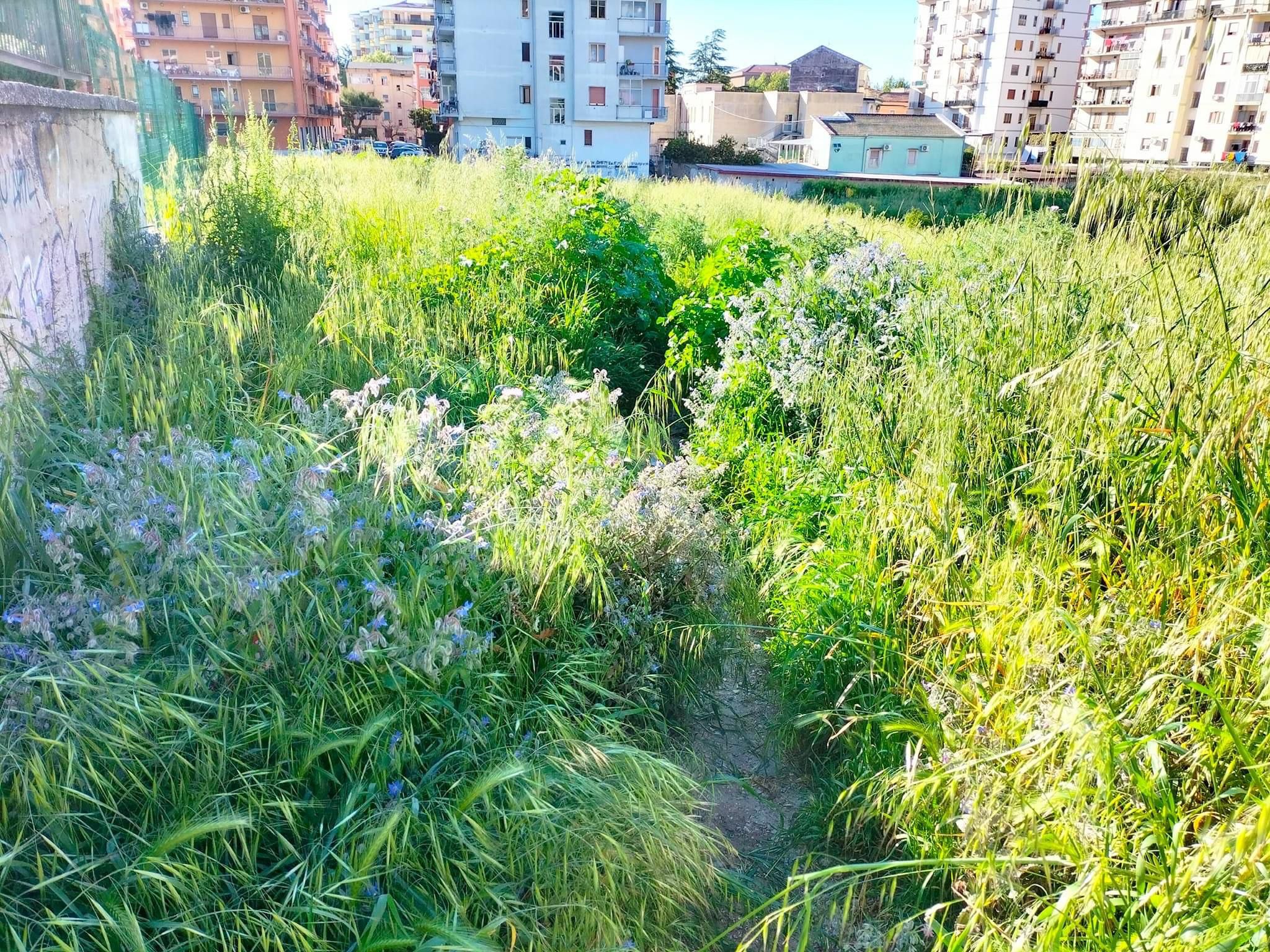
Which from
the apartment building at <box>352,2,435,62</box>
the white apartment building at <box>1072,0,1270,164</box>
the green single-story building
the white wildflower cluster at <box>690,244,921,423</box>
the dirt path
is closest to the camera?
the dirt path

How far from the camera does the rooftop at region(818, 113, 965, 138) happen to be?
4444 centimetres

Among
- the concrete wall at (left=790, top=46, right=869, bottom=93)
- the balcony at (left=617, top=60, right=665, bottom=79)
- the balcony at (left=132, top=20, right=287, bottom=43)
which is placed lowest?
the balcony at (left=617, top=60, right=665, bottom=79)

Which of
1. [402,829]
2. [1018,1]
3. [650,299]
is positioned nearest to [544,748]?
[402,829]

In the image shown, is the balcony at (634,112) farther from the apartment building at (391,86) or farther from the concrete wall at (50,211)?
the apartment building at (391,86)

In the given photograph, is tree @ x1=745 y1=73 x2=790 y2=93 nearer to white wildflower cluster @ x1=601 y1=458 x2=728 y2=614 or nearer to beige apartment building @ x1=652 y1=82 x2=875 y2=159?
beige apartment building @ x1=652 y1=82 x2=875 y2=159

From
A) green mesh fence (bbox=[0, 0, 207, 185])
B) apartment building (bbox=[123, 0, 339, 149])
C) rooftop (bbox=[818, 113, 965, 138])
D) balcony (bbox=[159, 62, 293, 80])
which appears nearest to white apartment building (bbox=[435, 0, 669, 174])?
apartment building (bbox=[123, 0, 339, 149])

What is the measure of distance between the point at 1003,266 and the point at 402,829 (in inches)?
182

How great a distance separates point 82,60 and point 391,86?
9054cm

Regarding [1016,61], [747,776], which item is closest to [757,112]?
[1016,61]

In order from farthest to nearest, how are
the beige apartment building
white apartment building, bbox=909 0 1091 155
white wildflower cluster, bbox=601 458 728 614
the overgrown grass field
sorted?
white apartment building, bbox=909 0 1091 155 < the beige apartment building < white wildflower cluster, bbox=601 458 728 614 < the overgrown grass field

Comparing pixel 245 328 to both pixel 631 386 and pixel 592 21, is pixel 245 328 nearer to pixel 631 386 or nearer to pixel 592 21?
pixel 631 386

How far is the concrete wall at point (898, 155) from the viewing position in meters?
44.6

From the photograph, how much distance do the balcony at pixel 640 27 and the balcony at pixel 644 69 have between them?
127 cm

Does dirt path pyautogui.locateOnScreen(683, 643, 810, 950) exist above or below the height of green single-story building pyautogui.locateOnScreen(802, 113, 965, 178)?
below
